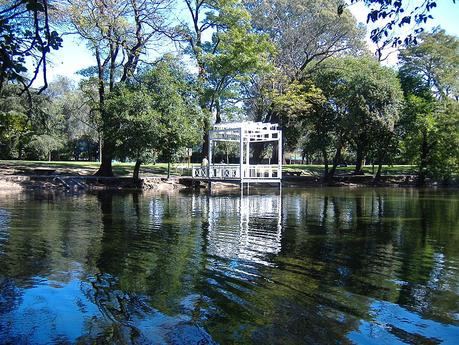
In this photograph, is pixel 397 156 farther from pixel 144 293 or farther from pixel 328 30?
pixel 144 293

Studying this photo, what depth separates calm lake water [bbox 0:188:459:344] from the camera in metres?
5.20

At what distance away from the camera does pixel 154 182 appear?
31.1 meters

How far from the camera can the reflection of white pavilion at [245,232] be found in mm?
9445

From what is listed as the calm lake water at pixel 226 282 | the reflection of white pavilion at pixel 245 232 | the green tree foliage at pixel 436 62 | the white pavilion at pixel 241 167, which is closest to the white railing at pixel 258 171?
the white pavilion at pixel 241 167

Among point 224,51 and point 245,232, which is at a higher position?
point 224,51

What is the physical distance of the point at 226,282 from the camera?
7.13 metres

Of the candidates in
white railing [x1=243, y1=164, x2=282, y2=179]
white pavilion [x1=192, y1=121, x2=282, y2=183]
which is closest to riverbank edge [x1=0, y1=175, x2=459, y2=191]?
→ white pavilion [x1=192, y1=121, x2=282, y2=183]

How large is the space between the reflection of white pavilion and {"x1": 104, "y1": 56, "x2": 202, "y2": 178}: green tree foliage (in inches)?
419

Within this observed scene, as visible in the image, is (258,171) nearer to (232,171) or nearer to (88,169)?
(232,171)

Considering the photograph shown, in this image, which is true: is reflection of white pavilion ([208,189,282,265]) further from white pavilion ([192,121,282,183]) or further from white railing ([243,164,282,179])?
white railing ([243,164,282,179])

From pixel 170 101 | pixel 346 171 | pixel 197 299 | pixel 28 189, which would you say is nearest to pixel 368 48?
pixel 346 171

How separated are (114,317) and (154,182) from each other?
2588 cm

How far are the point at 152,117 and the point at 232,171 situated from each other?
6.06 metres

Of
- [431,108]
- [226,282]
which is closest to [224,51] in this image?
[431,108]
